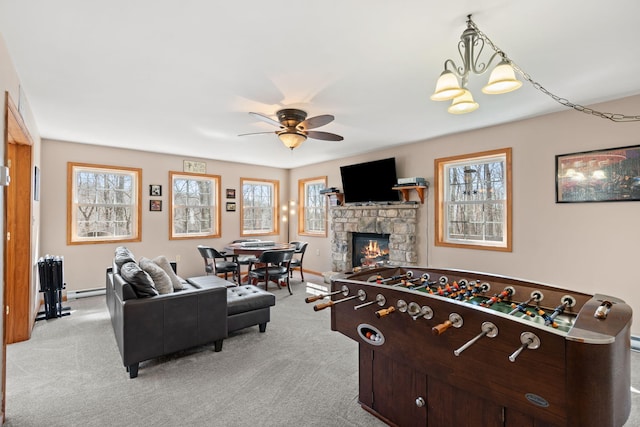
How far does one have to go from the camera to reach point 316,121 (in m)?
3.02

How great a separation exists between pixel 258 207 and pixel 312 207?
4.03ft

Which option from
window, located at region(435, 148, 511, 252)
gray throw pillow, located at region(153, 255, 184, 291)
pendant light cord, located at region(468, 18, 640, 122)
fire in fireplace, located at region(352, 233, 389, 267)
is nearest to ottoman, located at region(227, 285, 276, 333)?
gray throw pillow, located at region(153, 255, 184, 291)

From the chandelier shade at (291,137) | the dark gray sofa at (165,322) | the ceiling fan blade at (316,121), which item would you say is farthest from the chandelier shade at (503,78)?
the dark gray sofa at (165,322)

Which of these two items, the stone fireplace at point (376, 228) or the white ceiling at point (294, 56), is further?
the stone fireplace at point (376, 228)

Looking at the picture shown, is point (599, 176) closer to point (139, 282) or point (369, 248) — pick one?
point (369, 248)

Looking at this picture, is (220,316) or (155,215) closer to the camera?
(220,316)

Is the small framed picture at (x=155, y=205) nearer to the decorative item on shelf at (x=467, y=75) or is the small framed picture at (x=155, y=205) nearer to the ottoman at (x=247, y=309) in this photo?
the ottoman at (x=247, y=309)

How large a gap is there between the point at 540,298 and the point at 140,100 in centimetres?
369

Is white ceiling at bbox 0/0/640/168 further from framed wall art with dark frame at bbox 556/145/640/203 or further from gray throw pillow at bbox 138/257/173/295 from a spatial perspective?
gray throw pillow at bbox 138/257/173/295

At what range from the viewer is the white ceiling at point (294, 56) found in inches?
69.1

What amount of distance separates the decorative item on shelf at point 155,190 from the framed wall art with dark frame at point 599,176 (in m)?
5.92

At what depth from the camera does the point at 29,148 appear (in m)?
3.23

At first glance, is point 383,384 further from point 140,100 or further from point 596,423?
point 140,100

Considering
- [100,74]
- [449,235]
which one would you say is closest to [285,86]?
[100,74]
